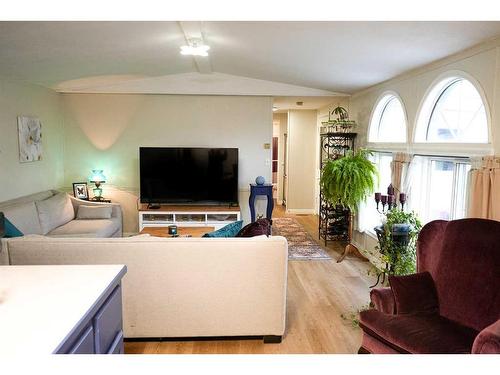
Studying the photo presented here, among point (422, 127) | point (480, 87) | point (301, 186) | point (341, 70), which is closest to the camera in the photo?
point (480, 87)

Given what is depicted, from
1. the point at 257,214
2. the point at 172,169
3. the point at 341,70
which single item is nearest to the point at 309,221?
the point at 257,214

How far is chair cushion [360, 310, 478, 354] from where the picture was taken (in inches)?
83.0

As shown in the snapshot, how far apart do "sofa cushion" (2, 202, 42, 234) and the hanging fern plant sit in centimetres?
360

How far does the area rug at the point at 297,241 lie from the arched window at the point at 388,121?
1.76 m

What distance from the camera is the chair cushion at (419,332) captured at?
211cm

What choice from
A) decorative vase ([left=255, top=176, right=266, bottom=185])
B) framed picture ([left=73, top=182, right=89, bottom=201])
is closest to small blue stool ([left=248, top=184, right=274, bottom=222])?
decorative vase ([left=255, top=176, right=266, bottom=185])

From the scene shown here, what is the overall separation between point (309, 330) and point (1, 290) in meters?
2.39

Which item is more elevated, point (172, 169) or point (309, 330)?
point (172, 169)

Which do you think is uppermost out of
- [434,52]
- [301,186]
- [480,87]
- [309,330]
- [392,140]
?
[434,52]

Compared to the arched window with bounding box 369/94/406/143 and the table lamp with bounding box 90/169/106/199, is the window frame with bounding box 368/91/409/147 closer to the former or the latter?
the arched window with bounding box 369/94/406/143

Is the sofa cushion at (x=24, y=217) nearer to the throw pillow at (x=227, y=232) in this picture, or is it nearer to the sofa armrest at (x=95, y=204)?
the sofa armrest at (x=95, y=204)

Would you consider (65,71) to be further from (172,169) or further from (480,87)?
(480,87)

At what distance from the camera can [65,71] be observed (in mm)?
5012

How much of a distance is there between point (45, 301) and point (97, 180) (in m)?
5.14
